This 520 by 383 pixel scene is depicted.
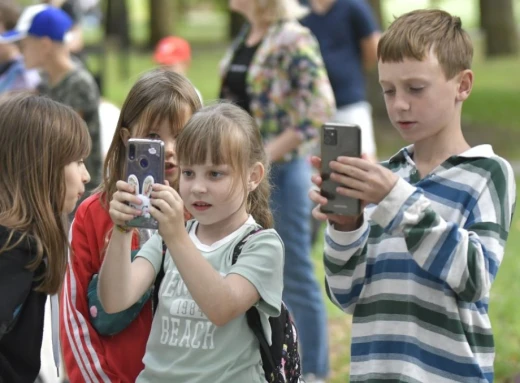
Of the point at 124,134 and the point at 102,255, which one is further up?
the point at 124,134

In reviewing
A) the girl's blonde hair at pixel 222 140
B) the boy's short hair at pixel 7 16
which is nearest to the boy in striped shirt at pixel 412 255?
the girl's blonde hair at pixel 222 140

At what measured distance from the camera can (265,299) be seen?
276 cm

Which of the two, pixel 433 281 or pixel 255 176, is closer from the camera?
pixel 433 281

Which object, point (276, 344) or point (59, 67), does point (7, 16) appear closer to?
point (59, 67)

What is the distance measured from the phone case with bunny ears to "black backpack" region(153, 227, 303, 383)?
357 mm

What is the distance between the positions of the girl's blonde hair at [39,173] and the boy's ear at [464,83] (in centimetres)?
120

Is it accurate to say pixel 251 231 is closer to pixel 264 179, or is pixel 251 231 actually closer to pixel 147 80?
pixel 264 179

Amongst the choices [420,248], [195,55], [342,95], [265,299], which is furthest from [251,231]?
[195,55]

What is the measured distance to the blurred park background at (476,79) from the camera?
6.77m

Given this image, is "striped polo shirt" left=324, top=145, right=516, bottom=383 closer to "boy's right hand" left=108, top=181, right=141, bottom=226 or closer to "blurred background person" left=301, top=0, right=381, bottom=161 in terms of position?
"boy's right hand" left=108, top=181, right=141, bottom=226

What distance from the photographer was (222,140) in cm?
285

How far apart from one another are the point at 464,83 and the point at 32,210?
138cm

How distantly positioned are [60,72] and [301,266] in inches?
73.2

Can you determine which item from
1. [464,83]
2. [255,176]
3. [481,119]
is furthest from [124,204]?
[481,119]
